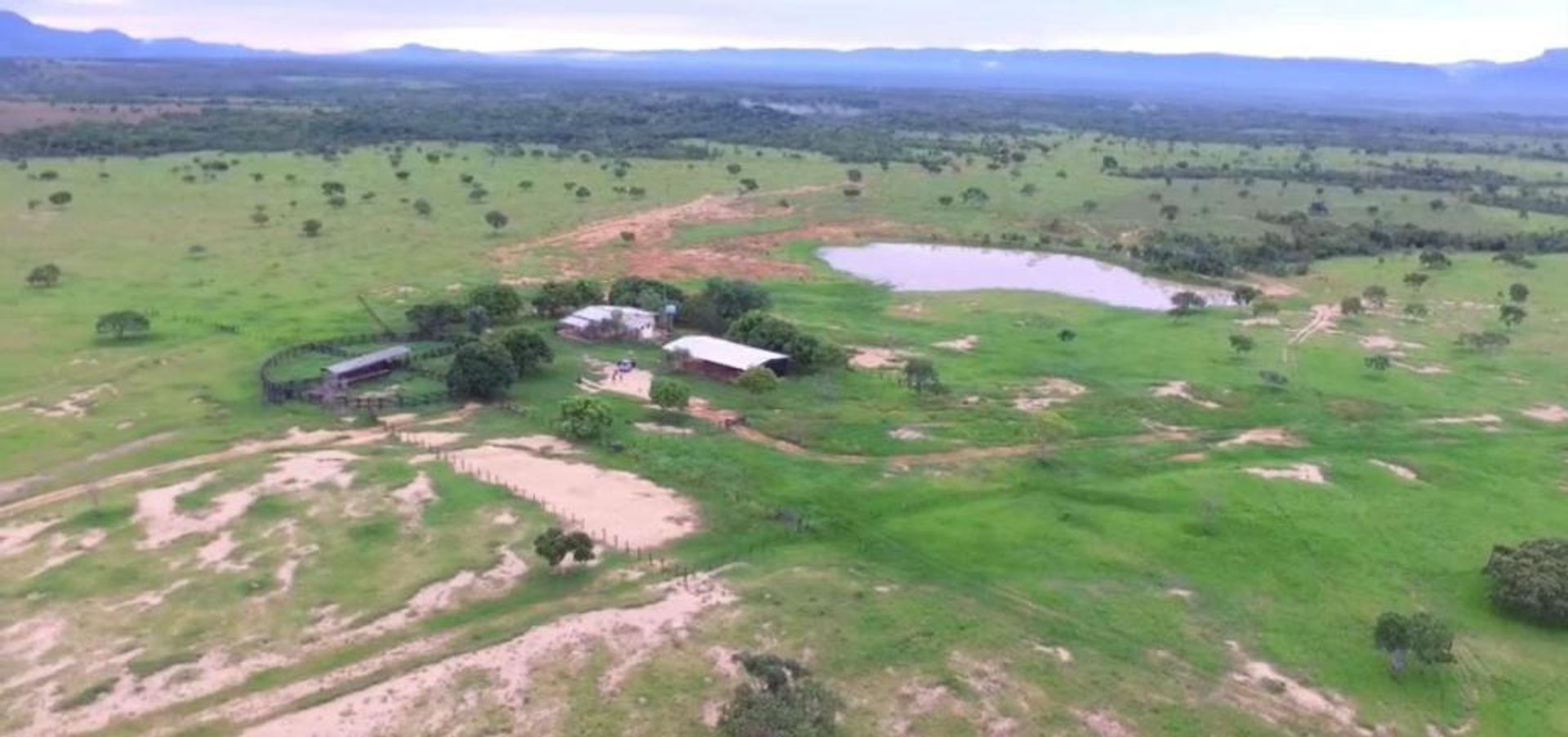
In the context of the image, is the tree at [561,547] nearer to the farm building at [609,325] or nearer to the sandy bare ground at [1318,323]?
the farm building at [609,325]

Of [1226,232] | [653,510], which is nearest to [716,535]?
[653,510]

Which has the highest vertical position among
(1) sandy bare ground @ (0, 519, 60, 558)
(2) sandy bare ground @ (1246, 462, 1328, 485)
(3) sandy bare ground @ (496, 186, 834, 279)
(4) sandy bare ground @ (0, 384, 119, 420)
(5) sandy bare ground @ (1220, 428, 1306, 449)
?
(3) sandy bare ground @ (496, 186, 834, 279)

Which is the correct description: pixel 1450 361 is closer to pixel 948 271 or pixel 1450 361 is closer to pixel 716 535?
pixel 948 271

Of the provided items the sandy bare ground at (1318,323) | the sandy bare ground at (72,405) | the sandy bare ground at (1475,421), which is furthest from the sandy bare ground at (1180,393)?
the sandy bare ground at (72,405)

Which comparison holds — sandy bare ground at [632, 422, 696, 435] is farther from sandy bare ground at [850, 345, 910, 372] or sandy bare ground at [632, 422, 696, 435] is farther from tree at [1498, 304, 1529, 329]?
tree at [1498, 304, 1529, 329]

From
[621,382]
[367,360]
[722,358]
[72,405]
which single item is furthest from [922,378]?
[72,405]

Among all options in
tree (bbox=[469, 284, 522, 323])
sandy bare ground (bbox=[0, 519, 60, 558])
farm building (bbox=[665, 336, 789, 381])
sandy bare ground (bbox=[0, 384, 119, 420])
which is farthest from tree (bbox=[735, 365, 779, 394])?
sandy bare ground (bbox=[0, 384, 119, 420])
